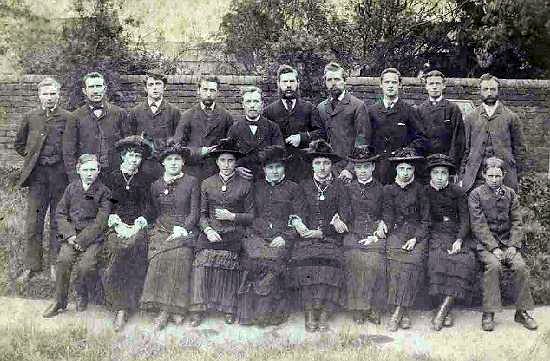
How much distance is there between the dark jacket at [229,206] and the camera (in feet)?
18.9

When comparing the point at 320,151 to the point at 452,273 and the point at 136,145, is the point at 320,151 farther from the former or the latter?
the point at 136,145

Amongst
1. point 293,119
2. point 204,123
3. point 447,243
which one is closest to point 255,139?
point 293,119

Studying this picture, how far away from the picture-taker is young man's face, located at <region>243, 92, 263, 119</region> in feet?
20.2

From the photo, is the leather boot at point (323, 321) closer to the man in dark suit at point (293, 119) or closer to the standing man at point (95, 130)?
the man in dark suit at point (293, 119)

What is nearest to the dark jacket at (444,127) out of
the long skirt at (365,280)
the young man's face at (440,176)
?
the young man's face at (440,176)

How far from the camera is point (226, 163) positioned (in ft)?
19.4

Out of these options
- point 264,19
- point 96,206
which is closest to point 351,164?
point 96,206

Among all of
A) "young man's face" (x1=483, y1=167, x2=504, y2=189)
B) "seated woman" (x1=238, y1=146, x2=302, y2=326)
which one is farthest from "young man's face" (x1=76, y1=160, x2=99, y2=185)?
"young man's face" (x1=483, y1=167, x2=504, y2=189)

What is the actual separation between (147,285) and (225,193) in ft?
3.35

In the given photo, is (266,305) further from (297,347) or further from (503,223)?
(503,223)

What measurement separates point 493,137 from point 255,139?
93.4 inches

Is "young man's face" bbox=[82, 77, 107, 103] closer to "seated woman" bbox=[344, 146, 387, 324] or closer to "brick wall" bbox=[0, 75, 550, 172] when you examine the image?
"brick wall" bbox=[0, 75, 550, 172]

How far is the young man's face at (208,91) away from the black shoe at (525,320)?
132 inches

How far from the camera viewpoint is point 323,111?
257 inches
